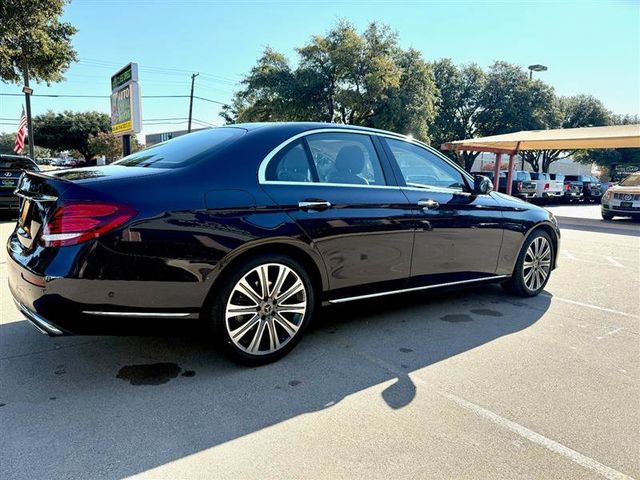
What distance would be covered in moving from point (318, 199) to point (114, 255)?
141cm

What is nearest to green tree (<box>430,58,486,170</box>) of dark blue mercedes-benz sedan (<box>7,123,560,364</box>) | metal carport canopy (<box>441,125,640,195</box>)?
metal carport canopy (<box>441,125,640,195</box>)

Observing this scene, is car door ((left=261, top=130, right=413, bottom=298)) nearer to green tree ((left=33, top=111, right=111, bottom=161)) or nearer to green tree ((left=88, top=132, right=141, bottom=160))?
green tree ((left=88, top=132, right=141, bottom=160))

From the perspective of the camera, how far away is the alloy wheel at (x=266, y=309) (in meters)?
3.11

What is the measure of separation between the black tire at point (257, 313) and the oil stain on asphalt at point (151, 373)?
1.09 ft

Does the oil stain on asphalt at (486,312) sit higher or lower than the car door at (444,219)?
lower

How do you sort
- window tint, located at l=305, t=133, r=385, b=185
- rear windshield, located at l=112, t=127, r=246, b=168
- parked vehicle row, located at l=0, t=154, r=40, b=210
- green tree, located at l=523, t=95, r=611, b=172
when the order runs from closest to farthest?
rear windshield, located at l=112, t=127, r=246, b=168 → window tint, located at l=305, t=133, r=385, b=185 → parked vehicle row, located at l=0, t=154, r=40, b=210 → green tree, located at l=523, t=95, r=611, b=172

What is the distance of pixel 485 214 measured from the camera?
14.9 feet

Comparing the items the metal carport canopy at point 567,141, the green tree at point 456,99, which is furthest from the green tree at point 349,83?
the green tree at point 456,99

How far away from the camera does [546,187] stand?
25.6m

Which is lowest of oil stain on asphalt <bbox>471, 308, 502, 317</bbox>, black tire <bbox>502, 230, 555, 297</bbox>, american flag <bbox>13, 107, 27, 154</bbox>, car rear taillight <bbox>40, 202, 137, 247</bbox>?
oil stain on asphalt <bbox>471, 308, 502, 317</bbox>

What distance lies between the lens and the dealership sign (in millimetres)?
10484

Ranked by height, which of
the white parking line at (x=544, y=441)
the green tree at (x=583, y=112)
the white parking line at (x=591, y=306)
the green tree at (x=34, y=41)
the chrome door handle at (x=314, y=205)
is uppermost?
the green tree at (x=583, y=112)

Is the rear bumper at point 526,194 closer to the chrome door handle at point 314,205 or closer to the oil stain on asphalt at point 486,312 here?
the oil stain on asphalt at point 486,312

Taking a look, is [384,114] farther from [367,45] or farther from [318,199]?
[318,199]
